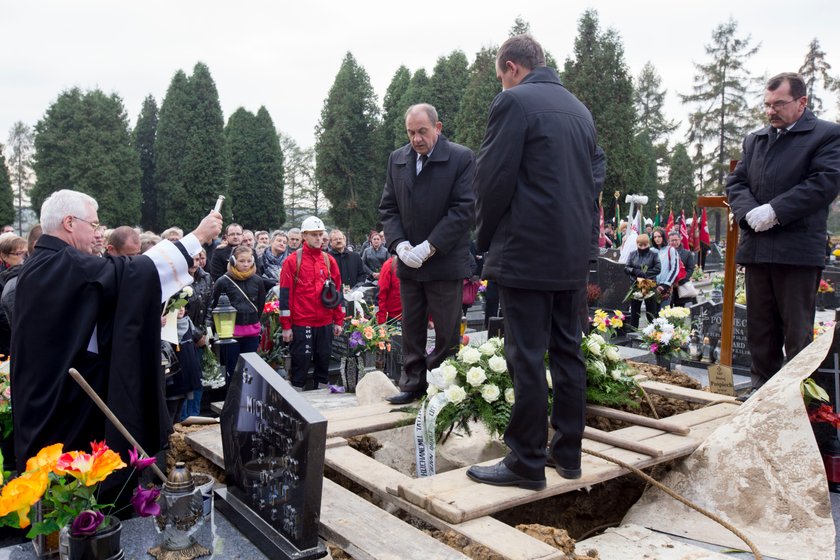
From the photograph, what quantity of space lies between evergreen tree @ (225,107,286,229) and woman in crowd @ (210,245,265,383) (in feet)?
129

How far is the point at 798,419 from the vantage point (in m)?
3.90

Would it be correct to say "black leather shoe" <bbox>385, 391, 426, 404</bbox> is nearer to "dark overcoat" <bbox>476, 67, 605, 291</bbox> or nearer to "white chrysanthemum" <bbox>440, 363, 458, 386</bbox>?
"white chrysanthemum" <bbox>440, 363, 458, 386</bbox>

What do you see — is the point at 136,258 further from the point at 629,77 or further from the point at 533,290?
the point at 629,77

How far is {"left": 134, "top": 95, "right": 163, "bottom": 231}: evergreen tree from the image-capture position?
4631cm

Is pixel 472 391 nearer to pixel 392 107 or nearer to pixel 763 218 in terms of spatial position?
pixel 763 218

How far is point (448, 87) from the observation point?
41.5 m

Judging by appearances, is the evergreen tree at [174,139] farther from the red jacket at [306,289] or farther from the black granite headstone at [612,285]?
the red jacket at [306,289]

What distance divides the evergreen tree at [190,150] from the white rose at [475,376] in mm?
40422

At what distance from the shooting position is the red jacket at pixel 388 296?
904 cm

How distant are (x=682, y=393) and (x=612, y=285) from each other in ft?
22.6

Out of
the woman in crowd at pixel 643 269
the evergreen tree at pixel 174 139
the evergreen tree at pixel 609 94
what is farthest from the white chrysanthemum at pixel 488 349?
the evergreen tree at pixel 174 139

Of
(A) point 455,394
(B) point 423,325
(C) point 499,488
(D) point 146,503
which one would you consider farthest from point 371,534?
(B) point 423,325

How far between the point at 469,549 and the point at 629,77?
4039cm

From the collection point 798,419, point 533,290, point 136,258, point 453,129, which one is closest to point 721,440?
point 798,419
